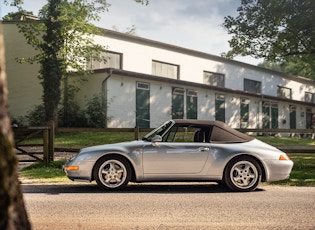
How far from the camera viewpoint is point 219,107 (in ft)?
104

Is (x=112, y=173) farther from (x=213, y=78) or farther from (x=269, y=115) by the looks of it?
(x=269, y=115)

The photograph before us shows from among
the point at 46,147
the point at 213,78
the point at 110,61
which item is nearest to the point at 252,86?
the point at 213,78

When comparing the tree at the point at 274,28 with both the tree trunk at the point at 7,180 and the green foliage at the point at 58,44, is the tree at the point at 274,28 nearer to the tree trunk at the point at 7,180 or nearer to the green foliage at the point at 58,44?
the green foliage at the point at 58,44

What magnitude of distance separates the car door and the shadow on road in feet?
1.53

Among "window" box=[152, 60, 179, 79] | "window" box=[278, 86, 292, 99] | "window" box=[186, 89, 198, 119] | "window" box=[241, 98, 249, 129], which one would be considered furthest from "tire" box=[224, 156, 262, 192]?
"window" box=[278, 86, 292, 99]

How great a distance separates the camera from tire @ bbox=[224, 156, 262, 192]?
797cm

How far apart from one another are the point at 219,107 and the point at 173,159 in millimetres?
24343

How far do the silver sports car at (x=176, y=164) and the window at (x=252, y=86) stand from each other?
34.5 metres

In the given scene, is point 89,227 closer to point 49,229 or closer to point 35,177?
point 49,229

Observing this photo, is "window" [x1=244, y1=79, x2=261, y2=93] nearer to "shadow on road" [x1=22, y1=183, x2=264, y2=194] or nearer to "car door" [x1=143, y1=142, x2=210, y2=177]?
"shadow on road" [x1=22, y1=183, x2=264, y2=194]

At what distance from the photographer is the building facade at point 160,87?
25.4 meters

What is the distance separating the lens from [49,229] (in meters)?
4.64

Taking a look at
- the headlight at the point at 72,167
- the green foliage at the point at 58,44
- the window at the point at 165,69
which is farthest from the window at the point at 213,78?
the headlight at the point at 72,167

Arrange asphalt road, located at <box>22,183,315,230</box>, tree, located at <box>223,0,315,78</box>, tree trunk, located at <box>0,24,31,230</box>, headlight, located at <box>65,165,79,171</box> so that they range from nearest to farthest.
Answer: tree trunk, located at <box>0,24,31,230</box>
asphalt road, located at <box>22,183,315,230</box>
headlight, located at <box>65,165,79,171</box>
tree, located at <box>223,0,315,78</box>
